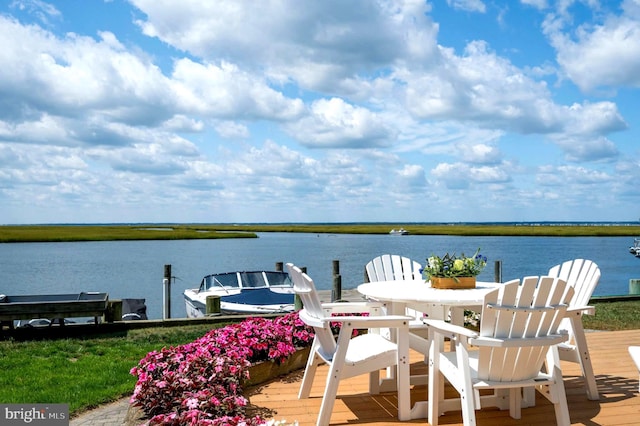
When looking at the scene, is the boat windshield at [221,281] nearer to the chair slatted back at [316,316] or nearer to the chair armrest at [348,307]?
the chair armrest at [348,307]

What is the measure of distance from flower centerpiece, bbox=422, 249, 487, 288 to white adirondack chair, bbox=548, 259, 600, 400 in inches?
27.6

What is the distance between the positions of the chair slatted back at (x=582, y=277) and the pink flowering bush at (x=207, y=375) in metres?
2.49

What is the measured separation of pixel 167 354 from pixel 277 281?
868 centimetres

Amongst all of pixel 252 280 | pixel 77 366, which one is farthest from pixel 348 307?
pixel 252 280

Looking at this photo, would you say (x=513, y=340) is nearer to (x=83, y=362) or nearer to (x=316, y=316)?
(x=316, y=316)

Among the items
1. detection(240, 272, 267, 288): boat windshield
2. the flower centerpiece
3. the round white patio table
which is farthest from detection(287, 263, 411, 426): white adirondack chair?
detection(240, 272, 267, 288): boat windshield

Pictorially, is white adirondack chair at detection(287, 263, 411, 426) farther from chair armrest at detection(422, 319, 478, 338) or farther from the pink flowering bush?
the pink flowering bush

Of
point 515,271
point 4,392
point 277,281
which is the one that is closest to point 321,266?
point 515,271

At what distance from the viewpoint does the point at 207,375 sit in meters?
4.11

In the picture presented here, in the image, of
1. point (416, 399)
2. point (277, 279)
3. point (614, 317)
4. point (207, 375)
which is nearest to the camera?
point (207, 375)

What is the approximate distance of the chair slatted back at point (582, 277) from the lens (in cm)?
490

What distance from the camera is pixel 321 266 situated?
34844 mm

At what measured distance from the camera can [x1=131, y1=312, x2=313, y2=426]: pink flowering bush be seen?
139 inches

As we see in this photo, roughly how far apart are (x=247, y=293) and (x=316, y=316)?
27.3 feet
